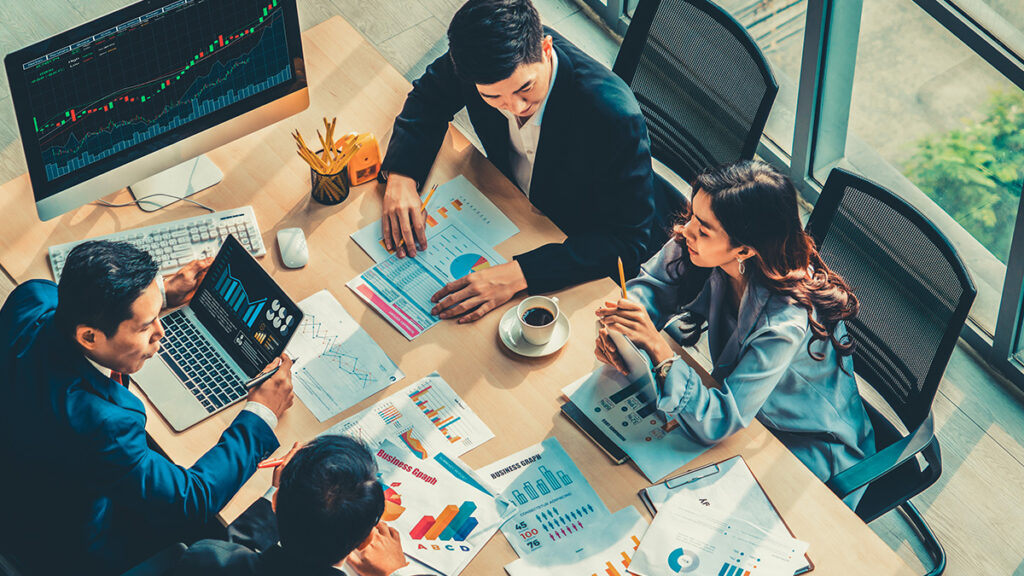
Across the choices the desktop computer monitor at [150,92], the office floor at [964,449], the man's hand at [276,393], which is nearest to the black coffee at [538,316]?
the man's hand at [276,393]

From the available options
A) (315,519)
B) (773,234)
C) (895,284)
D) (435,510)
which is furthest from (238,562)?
(895,284)

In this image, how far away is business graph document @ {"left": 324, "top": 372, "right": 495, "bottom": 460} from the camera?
2.07m

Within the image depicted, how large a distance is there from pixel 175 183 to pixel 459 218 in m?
0.76

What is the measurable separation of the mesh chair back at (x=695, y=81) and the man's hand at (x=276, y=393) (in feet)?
4.43

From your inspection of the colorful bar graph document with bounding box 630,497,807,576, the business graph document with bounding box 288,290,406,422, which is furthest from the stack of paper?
the business graph document with bounding box 288,290,406,422

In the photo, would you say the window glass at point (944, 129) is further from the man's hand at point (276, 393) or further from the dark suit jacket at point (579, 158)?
the man's hand at point (276, 393)

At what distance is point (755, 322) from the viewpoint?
85.8 inches

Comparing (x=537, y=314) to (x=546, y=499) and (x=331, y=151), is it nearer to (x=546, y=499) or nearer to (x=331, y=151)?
(x=546, y=499)

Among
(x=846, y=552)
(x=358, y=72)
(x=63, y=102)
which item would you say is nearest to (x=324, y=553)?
(x=846, y=552)

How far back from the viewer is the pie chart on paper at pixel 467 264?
7.85 ft

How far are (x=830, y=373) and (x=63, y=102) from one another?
1.90 metres

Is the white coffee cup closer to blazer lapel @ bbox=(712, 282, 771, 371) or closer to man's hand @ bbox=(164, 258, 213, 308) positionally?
blazer lapel @ bbox=(712, 282, 771, 371)

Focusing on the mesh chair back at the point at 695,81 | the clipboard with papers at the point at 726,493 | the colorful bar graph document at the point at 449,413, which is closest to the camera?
the clipboard with papers at the point at 726,493

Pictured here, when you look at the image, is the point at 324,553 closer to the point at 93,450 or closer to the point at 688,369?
the point at 93,450
